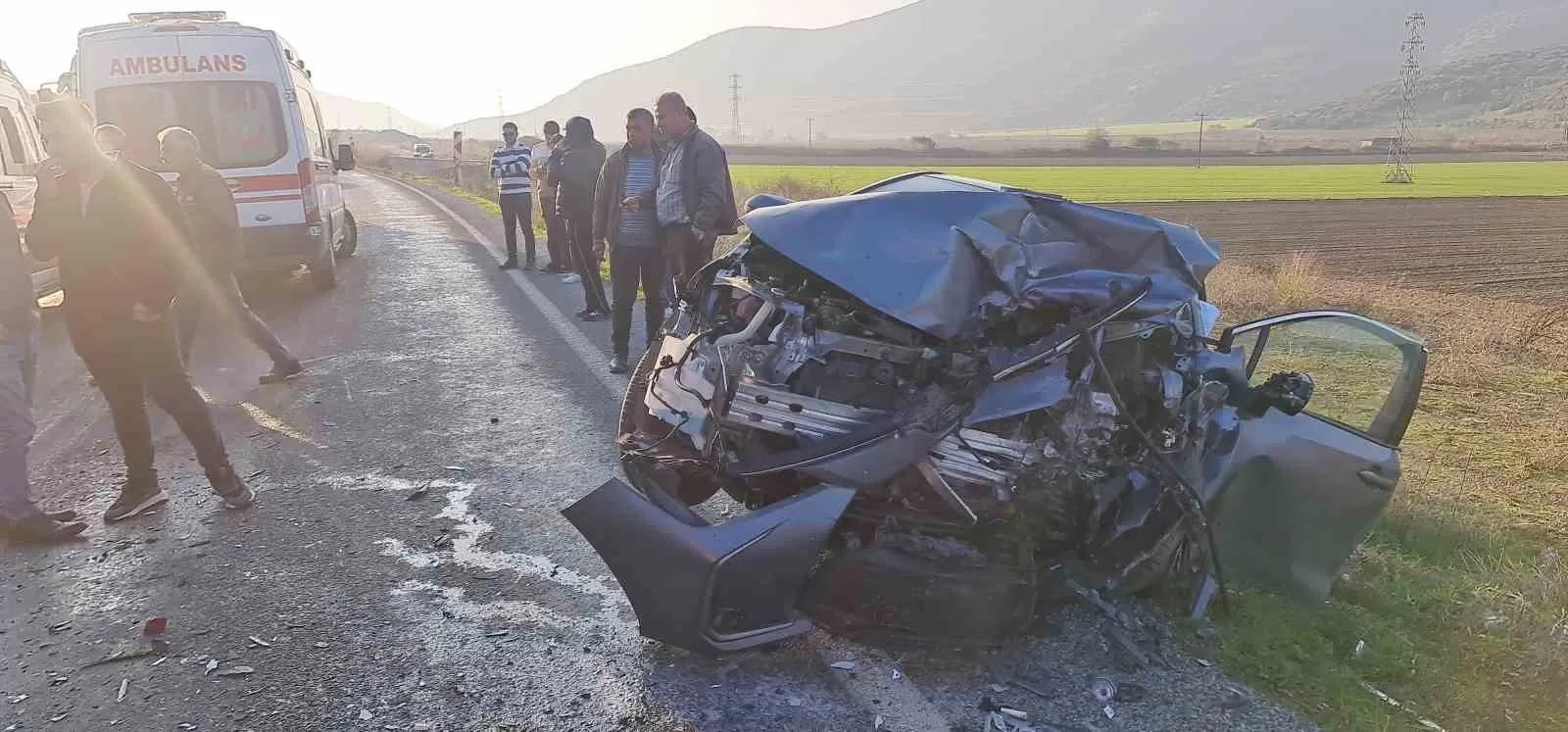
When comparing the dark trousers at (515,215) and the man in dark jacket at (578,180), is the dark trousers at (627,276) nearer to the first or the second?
the man in dark jacket at (578,180)

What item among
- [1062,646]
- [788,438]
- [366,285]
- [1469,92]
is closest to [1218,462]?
[1062,646]

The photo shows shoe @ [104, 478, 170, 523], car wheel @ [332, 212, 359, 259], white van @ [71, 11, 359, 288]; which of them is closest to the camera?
shoe @ [104, 478, 170, 523]

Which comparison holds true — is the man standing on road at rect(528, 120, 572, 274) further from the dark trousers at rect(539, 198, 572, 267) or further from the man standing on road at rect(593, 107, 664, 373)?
the man standing on road at rect(593, 107, 664, 373)

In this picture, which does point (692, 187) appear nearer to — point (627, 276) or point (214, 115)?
point (627, 276)

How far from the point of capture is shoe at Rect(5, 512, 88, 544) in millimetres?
3658

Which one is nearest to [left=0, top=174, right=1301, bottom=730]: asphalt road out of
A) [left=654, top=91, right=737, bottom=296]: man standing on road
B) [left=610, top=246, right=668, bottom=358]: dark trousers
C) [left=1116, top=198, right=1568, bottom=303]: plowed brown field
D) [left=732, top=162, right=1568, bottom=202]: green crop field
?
[left=610, top=246, right=668, bottom=358]: dark trousers

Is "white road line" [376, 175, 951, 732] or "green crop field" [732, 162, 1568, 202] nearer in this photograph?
"white road line" [376, 175, 951, 732]

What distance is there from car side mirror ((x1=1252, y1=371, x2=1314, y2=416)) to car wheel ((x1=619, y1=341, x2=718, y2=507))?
1.87 m

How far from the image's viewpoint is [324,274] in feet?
30.5

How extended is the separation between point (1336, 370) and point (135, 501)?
16.2ft

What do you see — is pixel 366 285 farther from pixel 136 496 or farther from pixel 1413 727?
pixel 1413 727

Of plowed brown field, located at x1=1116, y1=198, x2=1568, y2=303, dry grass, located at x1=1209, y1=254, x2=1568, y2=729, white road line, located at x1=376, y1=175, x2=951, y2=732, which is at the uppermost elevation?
white road line, located at x1=376, y1=175, x2=951, y2=732

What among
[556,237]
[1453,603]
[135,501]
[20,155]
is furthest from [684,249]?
[20,155]

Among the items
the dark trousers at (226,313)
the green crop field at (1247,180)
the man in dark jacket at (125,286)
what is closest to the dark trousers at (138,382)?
the man in dark jacket at (125,286)
